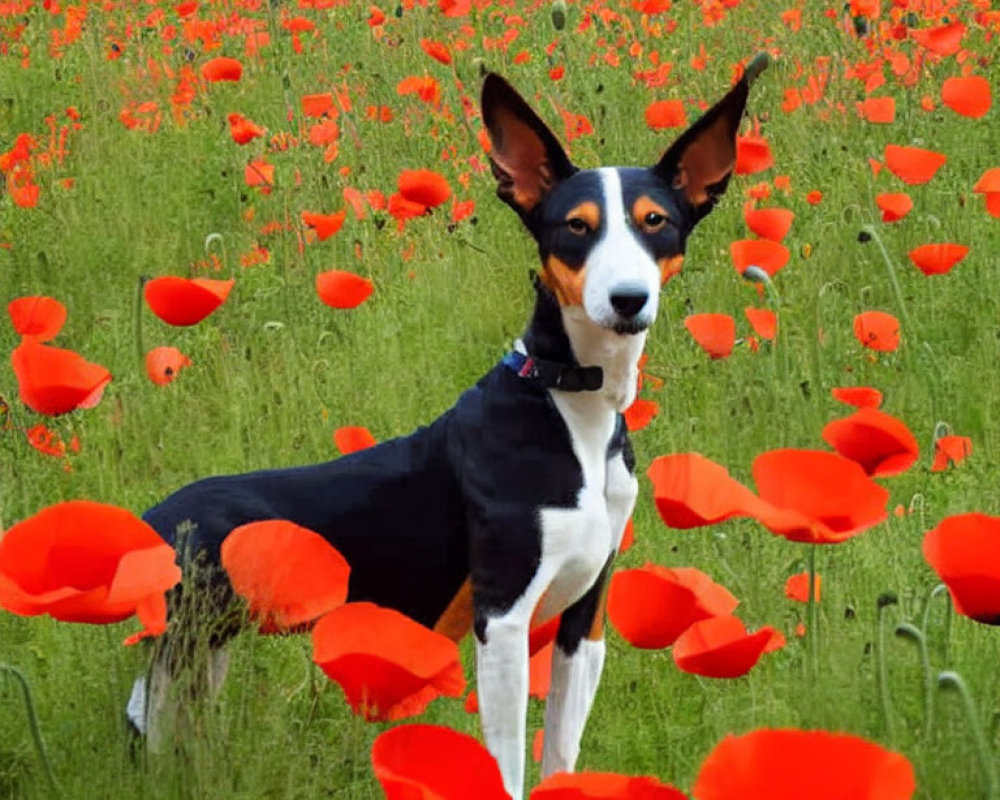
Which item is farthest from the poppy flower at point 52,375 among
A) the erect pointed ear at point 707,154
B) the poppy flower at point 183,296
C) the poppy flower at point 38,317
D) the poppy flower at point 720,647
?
the poppy flower at point 720,647

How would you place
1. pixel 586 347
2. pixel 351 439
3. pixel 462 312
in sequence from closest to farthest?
1. pixel 586 347
2. pixel 351 439
3. pixel 462 312

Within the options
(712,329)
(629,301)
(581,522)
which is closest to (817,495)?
(629,301)

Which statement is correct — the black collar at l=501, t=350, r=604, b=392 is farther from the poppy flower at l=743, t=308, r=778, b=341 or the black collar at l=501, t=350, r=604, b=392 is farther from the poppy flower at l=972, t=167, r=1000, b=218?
the poppy flower at l=972, t=167, r=1000, b=218

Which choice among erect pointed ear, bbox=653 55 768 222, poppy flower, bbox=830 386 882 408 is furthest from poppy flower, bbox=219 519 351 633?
poppy flower, bbox=830 386 882 408

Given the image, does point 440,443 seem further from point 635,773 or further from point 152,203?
point 152,203

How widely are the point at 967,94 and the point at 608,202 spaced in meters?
2.17

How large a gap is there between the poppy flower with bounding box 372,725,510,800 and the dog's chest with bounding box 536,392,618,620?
36.9 inches

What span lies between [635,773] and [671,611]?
0.57 m

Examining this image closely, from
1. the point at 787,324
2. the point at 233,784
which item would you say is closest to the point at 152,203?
the point at 787,324

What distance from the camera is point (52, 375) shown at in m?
2.65

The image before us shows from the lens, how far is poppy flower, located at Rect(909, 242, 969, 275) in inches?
141

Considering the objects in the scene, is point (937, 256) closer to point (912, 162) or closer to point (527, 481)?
point (912, 162)

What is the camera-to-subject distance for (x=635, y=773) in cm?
256

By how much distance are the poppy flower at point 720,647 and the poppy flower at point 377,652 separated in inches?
12.9
